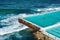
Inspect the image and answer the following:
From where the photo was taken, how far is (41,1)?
20.7m

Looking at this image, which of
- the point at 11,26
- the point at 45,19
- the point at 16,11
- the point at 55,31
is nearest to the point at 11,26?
the point at 11,26

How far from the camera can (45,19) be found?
1222cm

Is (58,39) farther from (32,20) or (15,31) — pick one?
(15,31)

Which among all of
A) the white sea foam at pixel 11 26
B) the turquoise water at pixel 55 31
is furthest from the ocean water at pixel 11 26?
the turquoise water at pixel 55 31

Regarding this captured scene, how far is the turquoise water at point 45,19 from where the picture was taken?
1148 centimetres

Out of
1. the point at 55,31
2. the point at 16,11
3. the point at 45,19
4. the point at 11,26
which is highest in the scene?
the point at 45,19

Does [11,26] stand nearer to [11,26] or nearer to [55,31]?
[11,26]

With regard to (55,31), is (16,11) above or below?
below

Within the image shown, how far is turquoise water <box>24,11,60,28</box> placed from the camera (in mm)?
11477

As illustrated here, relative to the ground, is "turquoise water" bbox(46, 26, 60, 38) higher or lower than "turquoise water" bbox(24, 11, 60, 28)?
lower

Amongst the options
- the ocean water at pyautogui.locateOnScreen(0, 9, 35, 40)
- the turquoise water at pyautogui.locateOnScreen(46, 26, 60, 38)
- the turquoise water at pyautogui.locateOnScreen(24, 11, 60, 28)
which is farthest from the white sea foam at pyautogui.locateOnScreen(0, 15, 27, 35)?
the turquoise water at pyautogui.locateOnScreen(46, 26, 60, 38)

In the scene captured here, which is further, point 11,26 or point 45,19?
point 11,26

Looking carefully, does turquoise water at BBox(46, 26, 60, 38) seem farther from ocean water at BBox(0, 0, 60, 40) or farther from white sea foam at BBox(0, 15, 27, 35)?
white sea foam at BBox(0, 15, 27, 35)

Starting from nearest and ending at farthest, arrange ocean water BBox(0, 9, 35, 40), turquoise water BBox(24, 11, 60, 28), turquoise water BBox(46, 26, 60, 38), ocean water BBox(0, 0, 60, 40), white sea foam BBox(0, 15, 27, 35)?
turquoise water BBox(46, 26, 60, 38), turquoise water BBox(24, 11, 60, 28), ocean water BBox(0, 9, 35, 40), ocean water BBox(0, 0, 60, 40), white sea foam BBox(0, 15, 27, 35)
